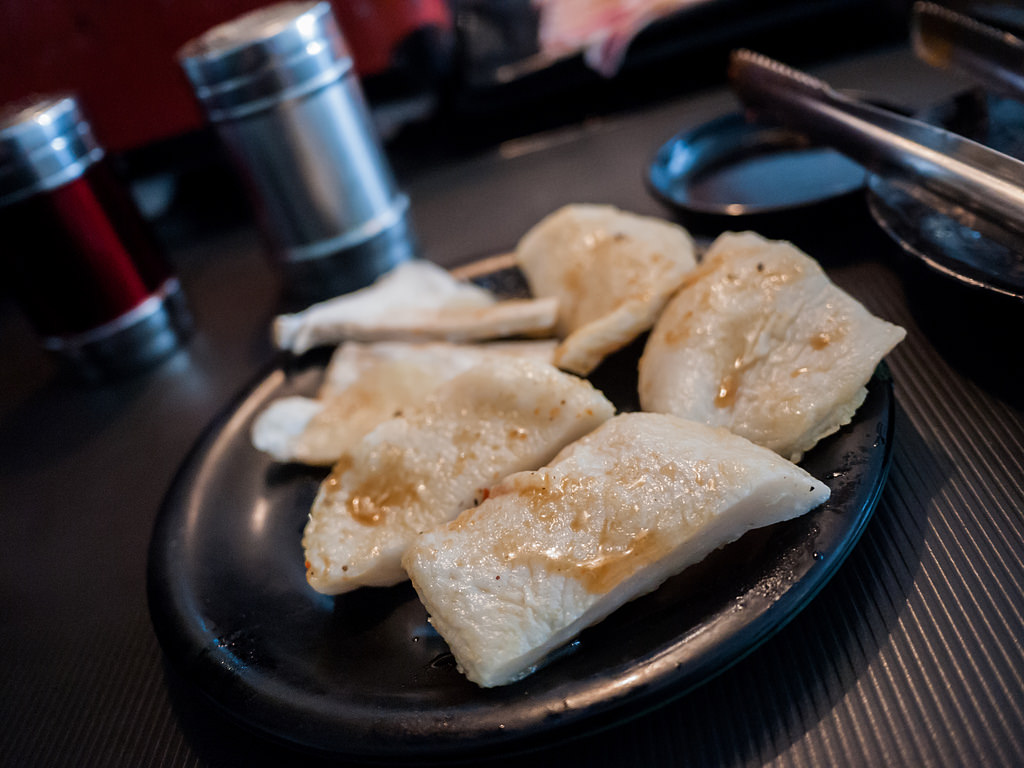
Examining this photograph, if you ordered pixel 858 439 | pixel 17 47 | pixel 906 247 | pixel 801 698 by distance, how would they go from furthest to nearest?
pixel 17 47
pixel 906 247
pixel 858 439
pixel 801 698

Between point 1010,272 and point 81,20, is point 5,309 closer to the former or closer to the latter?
point 81,20

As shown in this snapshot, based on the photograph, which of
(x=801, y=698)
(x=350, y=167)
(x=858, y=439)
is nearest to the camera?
(x=801, y=698)

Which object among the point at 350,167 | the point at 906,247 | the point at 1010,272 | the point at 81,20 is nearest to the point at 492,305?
the point at 350,167

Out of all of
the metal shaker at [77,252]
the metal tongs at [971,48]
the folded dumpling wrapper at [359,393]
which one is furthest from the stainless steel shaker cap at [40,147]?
the metal tongs at [971,48]

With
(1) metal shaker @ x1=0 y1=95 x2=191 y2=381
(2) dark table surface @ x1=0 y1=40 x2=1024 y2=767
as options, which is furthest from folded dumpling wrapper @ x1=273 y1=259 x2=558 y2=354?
(1) metal shaker @ x1=0 y1=95 x2=191 y2=381

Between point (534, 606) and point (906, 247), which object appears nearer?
point (534, 606)

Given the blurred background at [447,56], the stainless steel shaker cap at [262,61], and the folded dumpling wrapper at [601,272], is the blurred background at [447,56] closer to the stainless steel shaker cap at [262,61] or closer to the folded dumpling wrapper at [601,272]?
the stainless steel shaker cap at [262,61]
